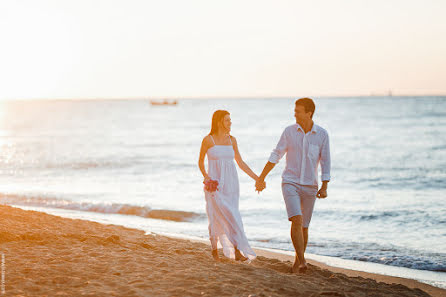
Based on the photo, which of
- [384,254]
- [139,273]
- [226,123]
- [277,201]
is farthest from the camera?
[277,201]

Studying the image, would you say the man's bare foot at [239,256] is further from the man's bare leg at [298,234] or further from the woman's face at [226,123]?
the woman's face at [226,123]

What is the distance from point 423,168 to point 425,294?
19284mm

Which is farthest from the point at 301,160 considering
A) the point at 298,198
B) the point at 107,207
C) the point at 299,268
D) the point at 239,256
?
the point at 107,207

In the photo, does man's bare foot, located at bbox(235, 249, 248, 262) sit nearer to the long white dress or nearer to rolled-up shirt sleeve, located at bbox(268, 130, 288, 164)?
the long white dress

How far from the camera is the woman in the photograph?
23.2ft

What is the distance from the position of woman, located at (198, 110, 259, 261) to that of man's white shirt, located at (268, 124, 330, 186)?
0.65 meters

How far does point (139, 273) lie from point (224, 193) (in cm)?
168

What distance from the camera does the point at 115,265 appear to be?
6316 millimetres

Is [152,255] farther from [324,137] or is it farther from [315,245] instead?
[315,245]

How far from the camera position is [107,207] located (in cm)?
1489

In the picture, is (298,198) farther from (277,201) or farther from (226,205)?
(277,201)

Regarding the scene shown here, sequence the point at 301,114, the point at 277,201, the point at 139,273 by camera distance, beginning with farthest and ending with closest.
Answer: the point at 277,201 → the point at 301,114 → the point at 139,273

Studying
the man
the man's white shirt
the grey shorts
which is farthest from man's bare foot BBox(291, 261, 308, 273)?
the man's white shirt

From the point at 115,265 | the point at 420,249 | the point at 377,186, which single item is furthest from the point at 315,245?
Answer: the point at 377,186
